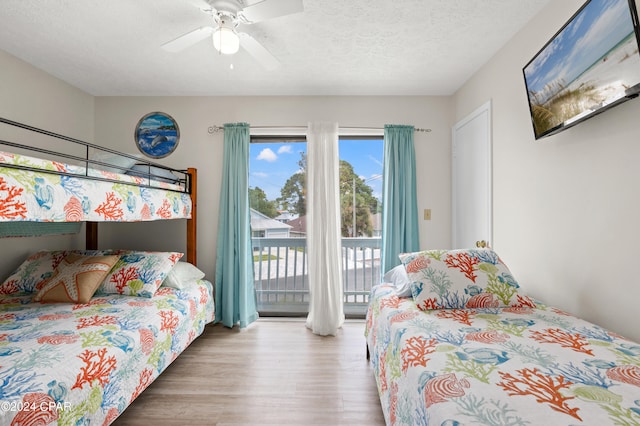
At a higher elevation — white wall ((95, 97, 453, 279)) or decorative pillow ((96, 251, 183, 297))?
white wall ((95, 97, 453, 279))

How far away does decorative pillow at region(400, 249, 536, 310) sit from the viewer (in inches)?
65.9

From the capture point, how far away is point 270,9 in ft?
5.21

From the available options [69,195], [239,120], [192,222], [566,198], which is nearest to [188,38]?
[69,195]

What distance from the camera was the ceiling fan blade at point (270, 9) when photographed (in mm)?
1521

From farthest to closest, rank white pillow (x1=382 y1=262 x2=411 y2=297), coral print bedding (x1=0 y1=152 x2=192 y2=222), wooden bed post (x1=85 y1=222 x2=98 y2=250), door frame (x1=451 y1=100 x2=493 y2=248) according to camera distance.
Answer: wooden bed post (x1=85 y1=222 x2=98 y2=250) < door frame (x1=451 y1=100 x2=493 y2=248) < white pillow (x1=382 y1=262 x2=411 y2=297) < coral print bedding (x1=0 y1=152 x2=192 y2=222)

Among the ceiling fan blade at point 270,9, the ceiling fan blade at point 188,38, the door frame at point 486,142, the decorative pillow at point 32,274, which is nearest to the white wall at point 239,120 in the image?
the door frame at point 486,142

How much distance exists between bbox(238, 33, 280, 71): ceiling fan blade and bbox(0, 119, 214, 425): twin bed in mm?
1162

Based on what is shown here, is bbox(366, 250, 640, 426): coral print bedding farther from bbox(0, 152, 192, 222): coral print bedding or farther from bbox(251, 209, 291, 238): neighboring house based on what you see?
bbox(251, 209, 291, 238): neighboring house

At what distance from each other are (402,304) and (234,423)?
1.19 metres

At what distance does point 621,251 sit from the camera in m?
1.38

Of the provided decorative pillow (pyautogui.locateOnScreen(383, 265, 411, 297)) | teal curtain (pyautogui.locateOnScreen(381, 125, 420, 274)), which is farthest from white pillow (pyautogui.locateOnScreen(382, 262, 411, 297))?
teal curtain (pyautogui.locateOnScreen(381, 125, 420, 274))

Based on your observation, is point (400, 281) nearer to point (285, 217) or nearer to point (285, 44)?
point (285, 217)

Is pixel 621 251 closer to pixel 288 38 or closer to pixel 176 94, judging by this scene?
pixel 288 38

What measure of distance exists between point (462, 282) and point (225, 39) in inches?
79.0
